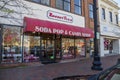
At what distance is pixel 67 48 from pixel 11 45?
7318mm

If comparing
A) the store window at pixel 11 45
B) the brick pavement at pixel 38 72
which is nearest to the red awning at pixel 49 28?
the store window at pixel 11 45

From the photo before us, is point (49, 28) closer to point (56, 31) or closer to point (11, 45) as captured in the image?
point (56, 31)

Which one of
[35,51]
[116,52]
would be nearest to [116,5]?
[116,52]

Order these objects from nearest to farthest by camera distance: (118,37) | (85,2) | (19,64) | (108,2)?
(19,64) → (85,2) → (108,2) → (118,37)

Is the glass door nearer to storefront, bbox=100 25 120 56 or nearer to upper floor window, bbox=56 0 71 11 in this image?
upper floor window, bbox=56 0 71 11

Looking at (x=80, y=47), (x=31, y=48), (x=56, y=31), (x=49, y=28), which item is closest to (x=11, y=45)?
(x=31, y=48)

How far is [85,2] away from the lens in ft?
77.3

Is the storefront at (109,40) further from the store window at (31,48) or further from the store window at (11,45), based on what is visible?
the store window at (11,45)

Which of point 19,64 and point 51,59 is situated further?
point 51,59

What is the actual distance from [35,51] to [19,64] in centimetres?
228

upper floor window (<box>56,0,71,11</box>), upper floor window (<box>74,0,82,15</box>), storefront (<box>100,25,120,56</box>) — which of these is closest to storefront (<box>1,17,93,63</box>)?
upper floor window (<box>56,0,71,11</box>)

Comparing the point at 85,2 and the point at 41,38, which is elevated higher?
the point at 85,2

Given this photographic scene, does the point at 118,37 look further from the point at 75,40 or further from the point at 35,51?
the point at 35,51

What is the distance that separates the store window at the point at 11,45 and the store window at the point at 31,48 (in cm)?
70
